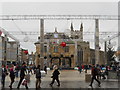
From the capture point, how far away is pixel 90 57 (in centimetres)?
9788

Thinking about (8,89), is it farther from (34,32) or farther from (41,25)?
(34,32)

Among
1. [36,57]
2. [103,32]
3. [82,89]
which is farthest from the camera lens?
[36,57]

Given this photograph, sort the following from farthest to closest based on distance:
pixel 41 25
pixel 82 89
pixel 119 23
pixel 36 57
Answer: pixel 36 57, pixel 119 23, pixel 41 25, pixel 82 89

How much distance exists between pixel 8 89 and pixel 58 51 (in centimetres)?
7627

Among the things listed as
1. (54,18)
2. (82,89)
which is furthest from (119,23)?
(82,89)

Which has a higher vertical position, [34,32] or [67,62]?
[34,32]

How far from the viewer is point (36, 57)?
89.9 meters

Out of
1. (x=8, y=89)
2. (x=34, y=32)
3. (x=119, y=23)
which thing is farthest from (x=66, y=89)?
(x=34, y=32)

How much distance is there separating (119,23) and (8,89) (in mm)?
18724

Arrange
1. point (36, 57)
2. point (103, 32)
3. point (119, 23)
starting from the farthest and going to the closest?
point (36, 57)
point (103, 32)
point (119, 23)

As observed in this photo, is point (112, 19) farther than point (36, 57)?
No

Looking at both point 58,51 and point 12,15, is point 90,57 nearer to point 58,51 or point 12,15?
point 58,51

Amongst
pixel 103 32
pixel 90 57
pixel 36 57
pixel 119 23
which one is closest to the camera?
pixel 119 23

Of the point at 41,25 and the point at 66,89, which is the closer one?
the point at 66,89
